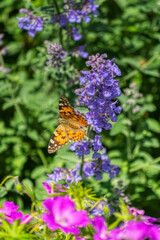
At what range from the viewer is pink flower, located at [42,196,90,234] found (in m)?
0.86

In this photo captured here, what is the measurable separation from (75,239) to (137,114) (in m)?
1.97

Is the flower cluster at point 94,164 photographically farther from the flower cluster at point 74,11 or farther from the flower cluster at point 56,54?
the flower cluster at point 74,11

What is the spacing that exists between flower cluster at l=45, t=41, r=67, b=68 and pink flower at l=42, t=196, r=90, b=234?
164cm

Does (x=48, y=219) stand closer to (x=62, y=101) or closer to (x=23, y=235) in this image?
(x=23, y=235)

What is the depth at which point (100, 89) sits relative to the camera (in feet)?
4.78

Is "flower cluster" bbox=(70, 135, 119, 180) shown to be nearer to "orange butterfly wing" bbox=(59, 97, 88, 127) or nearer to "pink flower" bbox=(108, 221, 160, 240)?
"orange butterfly wing" bbox=(59, 97, 88, 127)

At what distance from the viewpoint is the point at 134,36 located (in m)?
3.77

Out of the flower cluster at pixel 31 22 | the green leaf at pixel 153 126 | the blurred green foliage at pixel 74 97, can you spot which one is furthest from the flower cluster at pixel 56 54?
the green leaf at pixel 153 126

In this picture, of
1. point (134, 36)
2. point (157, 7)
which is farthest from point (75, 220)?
point (134, 36)

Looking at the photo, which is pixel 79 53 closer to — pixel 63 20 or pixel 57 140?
pixel 63 20

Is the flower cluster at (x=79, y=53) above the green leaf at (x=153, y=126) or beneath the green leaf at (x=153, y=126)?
above

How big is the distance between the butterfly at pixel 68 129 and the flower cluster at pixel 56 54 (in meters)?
0.69

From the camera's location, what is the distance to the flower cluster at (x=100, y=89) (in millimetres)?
1393

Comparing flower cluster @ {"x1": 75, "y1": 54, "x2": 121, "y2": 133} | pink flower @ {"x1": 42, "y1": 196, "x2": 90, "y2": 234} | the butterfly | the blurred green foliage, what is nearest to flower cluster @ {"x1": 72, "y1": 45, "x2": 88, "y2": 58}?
the blurred green foliage
